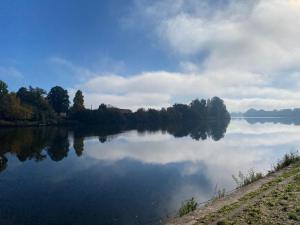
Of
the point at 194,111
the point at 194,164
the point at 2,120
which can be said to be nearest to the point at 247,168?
the point at 194,164

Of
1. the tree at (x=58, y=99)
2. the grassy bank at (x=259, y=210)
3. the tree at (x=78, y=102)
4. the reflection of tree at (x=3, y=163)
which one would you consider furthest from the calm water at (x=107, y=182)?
the tree at (x=58, y=99)

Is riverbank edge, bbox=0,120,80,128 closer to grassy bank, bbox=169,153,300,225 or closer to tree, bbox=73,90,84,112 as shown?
tree, bbox=73,90,84,112

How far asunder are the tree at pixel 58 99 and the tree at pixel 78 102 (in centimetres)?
389

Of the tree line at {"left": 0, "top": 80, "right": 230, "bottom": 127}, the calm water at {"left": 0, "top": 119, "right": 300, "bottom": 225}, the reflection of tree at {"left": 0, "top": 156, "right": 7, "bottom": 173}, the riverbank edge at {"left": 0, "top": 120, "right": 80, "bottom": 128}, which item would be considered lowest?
the calm water at {"left": 0, "top": 119, "right": 300, "bottom": 225}

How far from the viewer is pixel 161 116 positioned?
176 meters

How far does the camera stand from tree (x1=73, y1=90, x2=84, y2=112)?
13325cm

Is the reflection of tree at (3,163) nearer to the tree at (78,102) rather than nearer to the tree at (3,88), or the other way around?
the tree at (3,88)

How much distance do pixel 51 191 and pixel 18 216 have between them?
577cm

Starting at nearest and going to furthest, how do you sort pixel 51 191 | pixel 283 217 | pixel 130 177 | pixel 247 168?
pixel 283 217, pixel 51 191, pixel 130 177, pixel 247 168

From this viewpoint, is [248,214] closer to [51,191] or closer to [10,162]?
[51,191]

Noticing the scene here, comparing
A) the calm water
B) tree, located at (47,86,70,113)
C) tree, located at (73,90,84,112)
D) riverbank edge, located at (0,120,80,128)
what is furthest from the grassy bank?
tree, located at (47,86,70,113)

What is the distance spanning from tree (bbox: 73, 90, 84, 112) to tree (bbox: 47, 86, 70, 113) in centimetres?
389

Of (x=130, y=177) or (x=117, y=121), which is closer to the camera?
(x=130, y=177)

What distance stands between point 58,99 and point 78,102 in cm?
858
